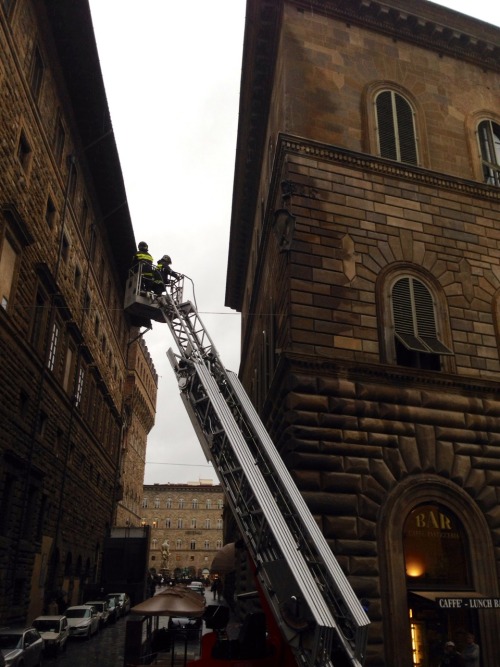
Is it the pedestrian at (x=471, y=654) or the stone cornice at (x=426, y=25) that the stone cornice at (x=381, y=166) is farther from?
the pedestrian at (x=471, y=654)

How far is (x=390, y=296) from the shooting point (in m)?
15.8

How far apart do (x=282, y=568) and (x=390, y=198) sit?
10759 mm

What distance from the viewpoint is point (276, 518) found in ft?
32.9

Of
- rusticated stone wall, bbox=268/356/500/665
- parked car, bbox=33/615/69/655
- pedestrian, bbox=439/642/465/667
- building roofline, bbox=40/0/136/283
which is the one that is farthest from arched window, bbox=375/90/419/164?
parked car, bbox=33/615/69/655

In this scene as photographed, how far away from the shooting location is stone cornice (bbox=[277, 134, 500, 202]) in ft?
54.7

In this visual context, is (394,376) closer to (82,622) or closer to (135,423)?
(82,622)

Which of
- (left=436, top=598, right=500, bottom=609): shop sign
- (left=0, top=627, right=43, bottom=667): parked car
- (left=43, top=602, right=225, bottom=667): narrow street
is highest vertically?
(left=436, top=598, right=500, bottom=609): shop sign

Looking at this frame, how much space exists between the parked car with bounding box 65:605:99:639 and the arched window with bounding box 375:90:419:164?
63.7ft

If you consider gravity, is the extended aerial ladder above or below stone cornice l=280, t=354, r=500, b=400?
below

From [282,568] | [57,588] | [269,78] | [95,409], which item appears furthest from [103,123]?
[282,568]

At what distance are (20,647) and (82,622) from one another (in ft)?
29.7

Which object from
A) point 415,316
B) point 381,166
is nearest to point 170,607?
point 415,316

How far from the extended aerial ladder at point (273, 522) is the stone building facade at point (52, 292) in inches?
365

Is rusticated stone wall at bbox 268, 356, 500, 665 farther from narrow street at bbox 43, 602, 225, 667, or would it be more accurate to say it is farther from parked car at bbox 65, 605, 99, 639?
parked car at bbox 65, 605, 99, 639
